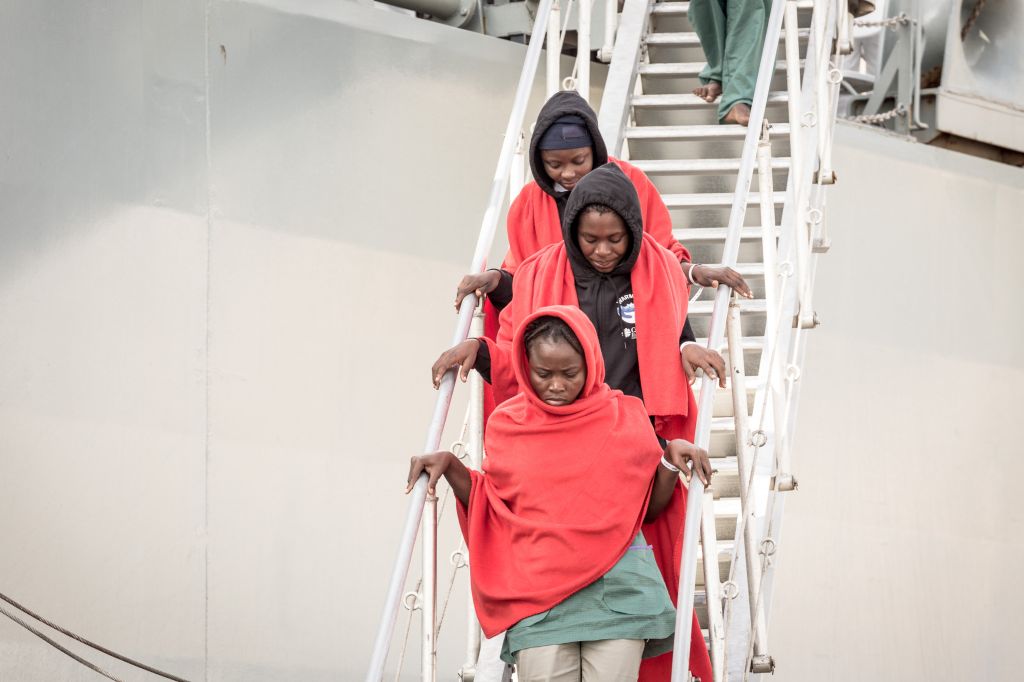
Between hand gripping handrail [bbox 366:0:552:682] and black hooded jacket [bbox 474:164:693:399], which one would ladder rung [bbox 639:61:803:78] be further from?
black hooded jacket [bbox 474:164:693:399]

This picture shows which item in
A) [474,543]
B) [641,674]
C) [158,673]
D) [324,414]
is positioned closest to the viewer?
[474,543]

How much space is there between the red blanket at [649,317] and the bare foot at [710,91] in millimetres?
2009

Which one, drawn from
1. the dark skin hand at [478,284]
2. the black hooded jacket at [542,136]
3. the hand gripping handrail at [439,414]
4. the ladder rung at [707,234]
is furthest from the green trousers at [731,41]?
the dark skin hand at [478,284]

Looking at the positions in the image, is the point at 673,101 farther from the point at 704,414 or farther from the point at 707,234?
the point at 704,414

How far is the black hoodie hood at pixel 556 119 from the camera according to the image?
347 cm

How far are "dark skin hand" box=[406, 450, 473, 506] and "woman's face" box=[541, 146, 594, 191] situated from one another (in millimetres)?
1034

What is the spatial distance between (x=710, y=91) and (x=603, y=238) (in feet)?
7.43

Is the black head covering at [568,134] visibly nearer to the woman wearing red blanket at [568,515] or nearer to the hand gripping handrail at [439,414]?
the hand gripping handrail at [439,414]

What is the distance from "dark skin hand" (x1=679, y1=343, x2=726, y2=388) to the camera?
9.92 ft

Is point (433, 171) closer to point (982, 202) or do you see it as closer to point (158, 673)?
point (158, 673)

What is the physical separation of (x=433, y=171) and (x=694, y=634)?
2965 millimetres

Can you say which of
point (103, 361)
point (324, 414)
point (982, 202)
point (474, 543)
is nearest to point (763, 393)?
point (474, 543)

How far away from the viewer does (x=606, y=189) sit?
296cm

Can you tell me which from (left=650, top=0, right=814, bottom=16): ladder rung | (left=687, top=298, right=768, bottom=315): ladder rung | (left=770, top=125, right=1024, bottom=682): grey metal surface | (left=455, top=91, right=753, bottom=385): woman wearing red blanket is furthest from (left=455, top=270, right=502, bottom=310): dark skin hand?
(left=770, top=125, right=1024, bottom=682): grey metal surface
